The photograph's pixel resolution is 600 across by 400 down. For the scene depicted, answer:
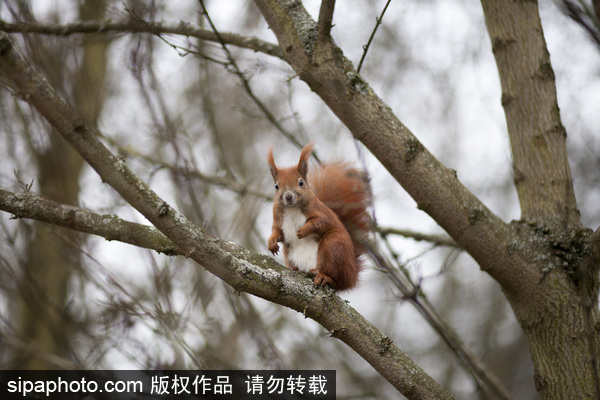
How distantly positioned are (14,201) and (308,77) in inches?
44.5

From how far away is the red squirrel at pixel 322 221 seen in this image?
7.72 ft

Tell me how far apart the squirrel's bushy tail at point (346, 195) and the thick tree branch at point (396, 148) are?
52cm

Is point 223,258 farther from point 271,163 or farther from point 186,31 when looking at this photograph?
point 186,31

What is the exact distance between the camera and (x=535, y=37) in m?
2.47

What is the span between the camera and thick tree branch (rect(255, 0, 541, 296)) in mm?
2100

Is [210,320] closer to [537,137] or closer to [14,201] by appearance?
[14,201]

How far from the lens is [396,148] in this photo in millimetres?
2113

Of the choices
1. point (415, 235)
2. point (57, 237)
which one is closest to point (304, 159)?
point (415, 235)

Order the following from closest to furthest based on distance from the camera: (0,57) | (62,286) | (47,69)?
(0,57) < (47,69) < (62,286)

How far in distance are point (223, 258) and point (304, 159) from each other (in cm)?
99

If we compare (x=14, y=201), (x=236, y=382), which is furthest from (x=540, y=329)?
(x=14, y=201)

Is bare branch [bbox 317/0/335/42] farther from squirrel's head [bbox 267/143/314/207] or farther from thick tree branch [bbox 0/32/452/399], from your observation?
thick tree branch [bbox 0/32/452/399]

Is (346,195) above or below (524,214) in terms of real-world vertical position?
above

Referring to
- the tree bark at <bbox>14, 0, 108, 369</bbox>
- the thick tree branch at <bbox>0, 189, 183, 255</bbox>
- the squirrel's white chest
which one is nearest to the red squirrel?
the squirrel's white chest
